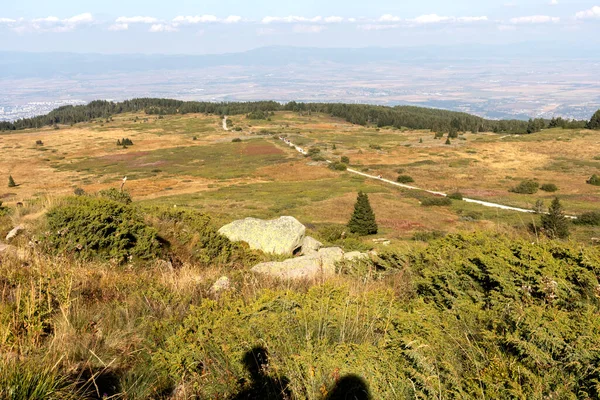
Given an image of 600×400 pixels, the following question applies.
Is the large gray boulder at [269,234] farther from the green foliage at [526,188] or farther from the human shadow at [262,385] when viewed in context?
the green foliage at [526,188]

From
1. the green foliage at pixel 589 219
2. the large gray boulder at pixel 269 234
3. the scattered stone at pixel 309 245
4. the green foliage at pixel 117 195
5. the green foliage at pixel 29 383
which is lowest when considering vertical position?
the green foliage at pixel 589 219

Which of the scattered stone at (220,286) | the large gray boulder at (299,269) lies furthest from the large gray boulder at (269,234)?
the scattered stone at (220,286)

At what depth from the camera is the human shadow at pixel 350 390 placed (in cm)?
293

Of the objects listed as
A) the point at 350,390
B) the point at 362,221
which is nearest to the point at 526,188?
the point at 362,221

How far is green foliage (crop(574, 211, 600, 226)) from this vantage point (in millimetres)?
31384

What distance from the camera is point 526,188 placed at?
46844 mm

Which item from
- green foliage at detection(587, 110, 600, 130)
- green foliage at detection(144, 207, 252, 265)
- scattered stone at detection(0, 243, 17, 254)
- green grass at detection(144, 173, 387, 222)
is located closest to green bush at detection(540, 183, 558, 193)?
green grass at detection(144, 173, 387, 222)

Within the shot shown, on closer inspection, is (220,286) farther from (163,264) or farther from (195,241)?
→ (195,241)

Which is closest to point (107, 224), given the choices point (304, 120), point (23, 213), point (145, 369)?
point (23, 213)

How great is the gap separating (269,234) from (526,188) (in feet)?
145

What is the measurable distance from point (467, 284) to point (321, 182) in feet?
160

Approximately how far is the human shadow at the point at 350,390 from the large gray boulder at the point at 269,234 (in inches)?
381

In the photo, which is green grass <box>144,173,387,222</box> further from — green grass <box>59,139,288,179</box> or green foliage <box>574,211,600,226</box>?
green foliage <box>574,211,600,226</box>

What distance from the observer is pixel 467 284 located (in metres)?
5.43
